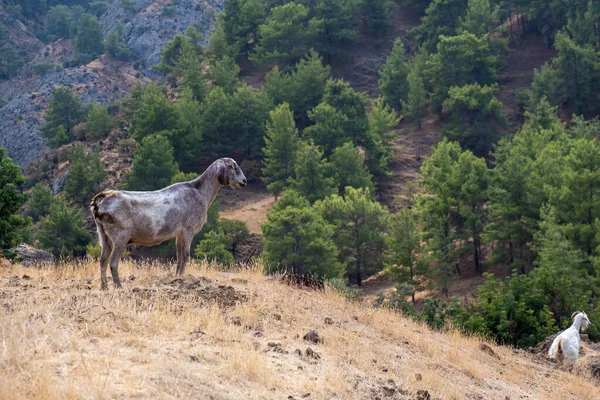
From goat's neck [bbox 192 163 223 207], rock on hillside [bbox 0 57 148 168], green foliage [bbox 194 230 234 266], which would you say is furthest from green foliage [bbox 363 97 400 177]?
goat's neck [bbox 192 163 223 207]

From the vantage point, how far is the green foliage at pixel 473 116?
65.7m

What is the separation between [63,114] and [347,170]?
133 feet

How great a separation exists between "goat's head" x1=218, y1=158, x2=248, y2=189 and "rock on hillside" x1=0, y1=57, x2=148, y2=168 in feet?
267

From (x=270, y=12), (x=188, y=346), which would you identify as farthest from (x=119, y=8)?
(x=188, y=346)

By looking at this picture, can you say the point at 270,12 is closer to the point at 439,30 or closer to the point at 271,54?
the point at 271,54

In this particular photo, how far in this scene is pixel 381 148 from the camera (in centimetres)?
6562

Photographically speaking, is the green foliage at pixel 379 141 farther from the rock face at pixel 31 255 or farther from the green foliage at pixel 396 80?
the rock face at pixel 31 255

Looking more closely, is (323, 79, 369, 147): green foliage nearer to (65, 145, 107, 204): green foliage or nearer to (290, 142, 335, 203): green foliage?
(290, 142, 335, 203): green foliage

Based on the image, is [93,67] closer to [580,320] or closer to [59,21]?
[59,21]

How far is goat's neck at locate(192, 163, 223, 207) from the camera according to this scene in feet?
40.7

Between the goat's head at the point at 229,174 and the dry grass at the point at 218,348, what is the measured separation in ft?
5.68

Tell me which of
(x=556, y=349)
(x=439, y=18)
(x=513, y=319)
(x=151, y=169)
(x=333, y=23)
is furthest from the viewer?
(x=333, y=23)

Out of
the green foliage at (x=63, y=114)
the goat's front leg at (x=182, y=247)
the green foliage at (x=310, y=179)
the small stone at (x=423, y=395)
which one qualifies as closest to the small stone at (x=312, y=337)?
the small stone at (x=423, y=395)

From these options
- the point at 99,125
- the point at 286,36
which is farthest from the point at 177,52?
the point at 99,125
